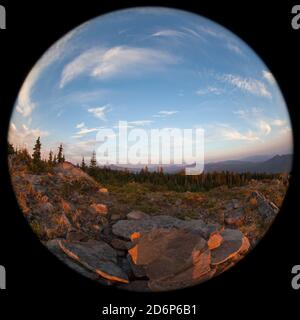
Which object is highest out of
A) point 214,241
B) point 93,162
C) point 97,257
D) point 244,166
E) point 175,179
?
point 93,162

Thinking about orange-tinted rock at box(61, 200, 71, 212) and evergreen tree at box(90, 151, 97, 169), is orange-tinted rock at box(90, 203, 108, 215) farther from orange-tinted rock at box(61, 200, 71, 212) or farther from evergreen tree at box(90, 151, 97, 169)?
evergreen tree at box(90, 151, 97, 169)

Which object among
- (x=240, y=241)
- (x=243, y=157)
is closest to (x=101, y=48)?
(x=243, y=157)

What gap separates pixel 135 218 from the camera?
11.8m

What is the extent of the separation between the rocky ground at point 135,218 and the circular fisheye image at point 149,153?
0.10 feet

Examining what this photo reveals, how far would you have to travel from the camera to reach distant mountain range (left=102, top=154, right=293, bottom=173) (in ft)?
37.2

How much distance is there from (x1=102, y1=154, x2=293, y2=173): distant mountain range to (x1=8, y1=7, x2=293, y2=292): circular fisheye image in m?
0.03

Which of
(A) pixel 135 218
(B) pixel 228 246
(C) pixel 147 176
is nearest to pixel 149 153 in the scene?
(C) pixel 147 176

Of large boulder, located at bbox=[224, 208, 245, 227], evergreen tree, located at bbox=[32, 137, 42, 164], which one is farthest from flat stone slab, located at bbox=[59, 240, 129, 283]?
large boulder, located at bbox=[224, 208, 245, 227]

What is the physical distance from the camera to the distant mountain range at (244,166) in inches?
446

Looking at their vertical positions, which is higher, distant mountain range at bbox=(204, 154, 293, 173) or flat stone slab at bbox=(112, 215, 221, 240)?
distant mountain range at bbox=(204, 154, 293, 173)

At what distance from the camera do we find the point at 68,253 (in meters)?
11.0

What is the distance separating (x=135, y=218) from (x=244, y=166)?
12.2ft

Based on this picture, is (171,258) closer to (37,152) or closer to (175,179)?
(175,179)

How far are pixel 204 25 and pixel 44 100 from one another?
5.27 m
